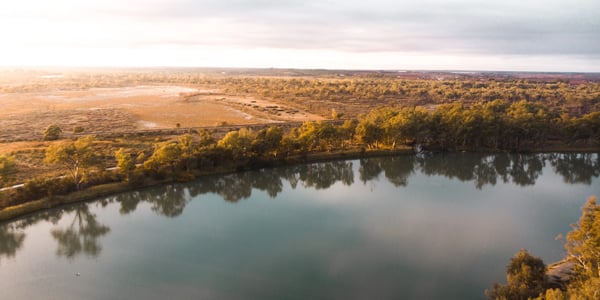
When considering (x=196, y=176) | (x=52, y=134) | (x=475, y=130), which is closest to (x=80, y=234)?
(x=196, y=176)

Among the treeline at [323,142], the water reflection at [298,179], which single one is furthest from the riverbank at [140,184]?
the water reflection at [298,179]

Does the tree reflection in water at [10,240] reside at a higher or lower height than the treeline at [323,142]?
lower

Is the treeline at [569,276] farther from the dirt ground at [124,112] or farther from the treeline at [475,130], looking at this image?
the dirt ground at [124,112]

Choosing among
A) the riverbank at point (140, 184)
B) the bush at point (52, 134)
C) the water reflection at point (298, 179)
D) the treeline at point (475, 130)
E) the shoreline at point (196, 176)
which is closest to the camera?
the water reflection at point (298, 179)

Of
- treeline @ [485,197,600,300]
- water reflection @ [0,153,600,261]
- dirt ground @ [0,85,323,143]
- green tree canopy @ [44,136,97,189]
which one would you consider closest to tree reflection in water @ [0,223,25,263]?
water reflection @ [0,153,600,261]

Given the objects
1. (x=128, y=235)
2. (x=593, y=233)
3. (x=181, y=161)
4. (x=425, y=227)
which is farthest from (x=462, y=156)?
(x=128, y=235)

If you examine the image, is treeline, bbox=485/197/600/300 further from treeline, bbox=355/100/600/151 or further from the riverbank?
treeline, bbox=355/100/600/151
